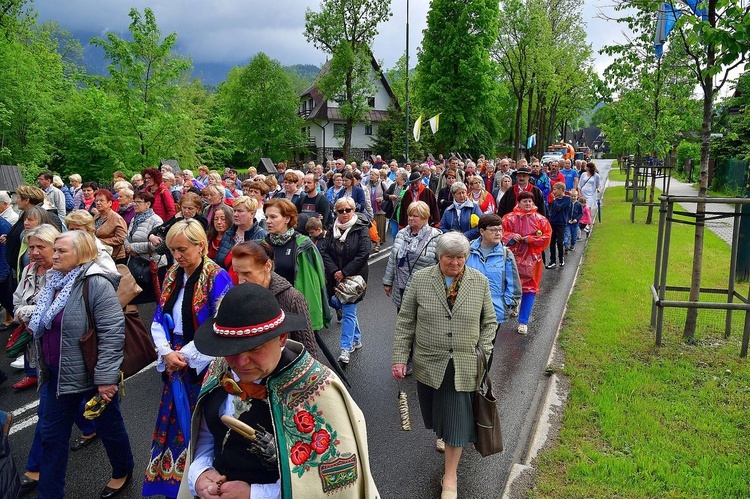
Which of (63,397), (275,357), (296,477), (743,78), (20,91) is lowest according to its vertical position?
(63,397)

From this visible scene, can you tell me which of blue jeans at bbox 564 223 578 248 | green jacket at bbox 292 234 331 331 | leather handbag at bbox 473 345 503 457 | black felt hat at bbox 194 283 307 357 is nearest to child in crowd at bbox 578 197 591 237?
blue jeans at bbox 564 223 578 248

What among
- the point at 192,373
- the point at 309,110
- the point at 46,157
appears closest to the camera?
the point at 192,373

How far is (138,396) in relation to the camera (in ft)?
18.5

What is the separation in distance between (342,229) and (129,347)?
9.84ft

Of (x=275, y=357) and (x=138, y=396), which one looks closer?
(x=275, y=357)

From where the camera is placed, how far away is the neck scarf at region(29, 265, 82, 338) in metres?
3.65

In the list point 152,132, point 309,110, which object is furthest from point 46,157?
point 309,110

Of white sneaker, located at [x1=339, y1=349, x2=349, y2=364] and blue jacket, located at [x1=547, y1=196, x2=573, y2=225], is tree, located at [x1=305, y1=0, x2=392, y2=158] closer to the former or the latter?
blue jacket, located at [x1=547, y1=196, x2=573, y2=225]

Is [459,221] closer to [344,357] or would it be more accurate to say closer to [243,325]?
[344,357]

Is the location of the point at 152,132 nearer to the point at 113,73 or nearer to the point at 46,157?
the point at 113,73

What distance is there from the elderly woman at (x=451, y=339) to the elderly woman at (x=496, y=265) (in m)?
1.51

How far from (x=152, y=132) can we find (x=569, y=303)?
684 inches

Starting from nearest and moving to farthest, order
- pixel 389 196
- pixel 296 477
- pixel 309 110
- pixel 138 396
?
pixel 296 477, pixel 138 396, pixel 389 196, pixel 309 110

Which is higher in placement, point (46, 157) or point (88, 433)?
point (46, 157)
